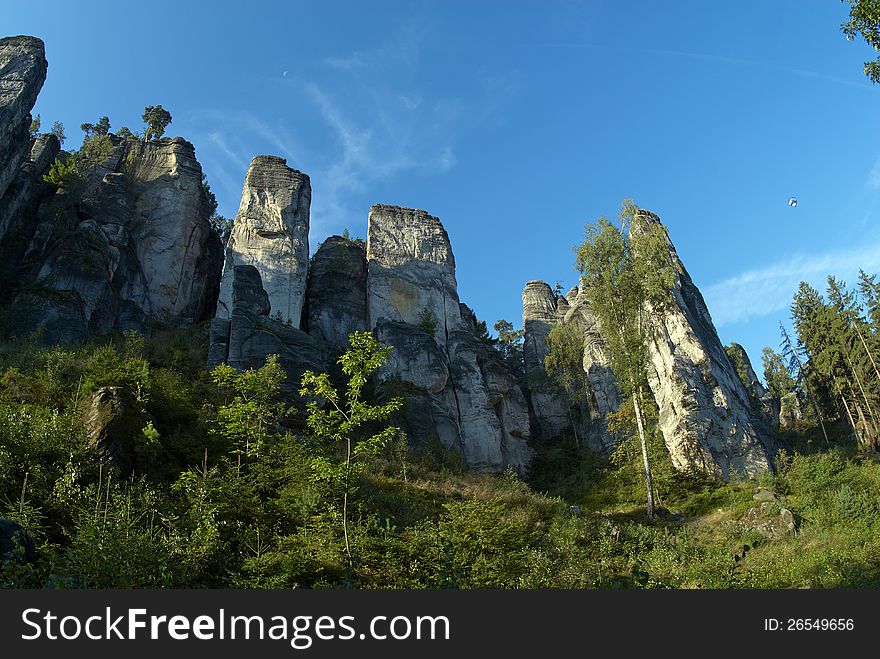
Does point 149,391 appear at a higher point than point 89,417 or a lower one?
higher

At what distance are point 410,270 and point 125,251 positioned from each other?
1816 centimetres

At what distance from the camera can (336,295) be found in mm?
42688

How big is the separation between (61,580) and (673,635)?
7.72 meters

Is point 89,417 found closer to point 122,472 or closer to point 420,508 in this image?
point 122,472

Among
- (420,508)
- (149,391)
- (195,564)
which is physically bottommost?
(195,564)

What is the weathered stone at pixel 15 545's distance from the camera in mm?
8703

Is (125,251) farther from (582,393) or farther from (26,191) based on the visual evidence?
(582,393)

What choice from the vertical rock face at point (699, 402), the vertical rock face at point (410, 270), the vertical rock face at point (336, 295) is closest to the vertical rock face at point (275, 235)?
the vertical rock face at point (336, 295)

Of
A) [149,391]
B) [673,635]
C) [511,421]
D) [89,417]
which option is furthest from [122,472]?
[511,421]

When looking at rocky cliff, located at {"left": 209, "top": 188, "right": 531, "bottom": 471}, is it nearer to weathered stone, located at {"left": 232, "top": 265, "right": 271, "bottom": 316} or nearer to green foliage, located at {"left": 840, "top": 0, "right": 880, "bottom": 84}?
weathered stone, located at {"left": 232, "top": 265, "right": 271, "bottom": 316}

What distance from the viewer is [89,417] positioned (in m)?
15.8

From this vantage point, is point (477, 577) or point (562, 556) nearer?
point (477, 577)

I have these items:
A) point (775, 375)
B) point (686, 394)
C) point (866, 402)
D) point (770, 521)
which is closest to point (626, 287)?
point (686, 394)

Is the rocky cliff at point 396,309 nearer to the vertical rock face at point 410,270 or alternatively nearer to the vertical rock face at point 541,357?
the vertical rock face at point 410,270
